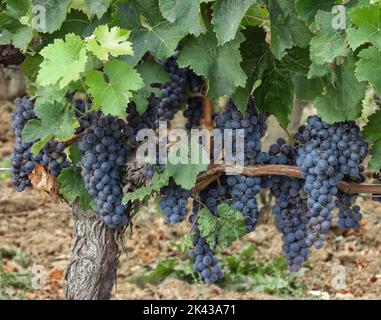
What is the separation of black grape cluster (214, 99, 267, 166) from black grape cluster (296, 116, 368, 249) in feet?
0.59

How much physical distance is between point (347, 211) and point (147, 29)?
94 centimetres

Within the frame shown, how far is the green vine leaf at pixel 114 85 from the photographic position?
7.88 ft

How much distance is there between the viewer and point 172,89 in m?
3.00

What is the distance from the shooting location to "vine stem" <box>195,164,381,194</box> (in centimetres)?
264

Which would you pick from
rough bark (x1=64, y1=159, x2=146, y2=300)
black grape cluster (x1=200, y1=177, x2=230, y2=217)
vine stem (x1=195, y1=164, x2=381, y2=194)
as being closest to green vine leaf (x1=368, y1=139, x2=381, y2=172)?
vine stem (x1=195, y1=164, x2=381, y2=194)

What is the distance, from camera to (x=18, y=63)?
3475 mm

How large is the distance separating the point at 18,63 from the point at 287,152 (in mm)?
1393

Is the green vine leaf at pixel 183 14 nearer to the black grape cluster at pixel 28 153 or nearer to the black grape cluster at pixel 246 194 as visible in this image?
the black grape cluster at pixel 246 194

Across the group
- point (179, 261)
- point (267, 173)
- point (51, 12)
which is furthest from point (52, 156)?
point (179, 261)

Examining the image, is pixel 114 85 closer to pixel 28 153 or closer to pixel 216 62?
pixel 216 62

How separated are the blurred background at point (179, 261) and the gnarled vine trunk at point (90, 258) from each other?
131 centimetres

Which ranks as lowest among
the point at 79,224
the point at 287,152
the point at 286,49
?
the point at 79,224
